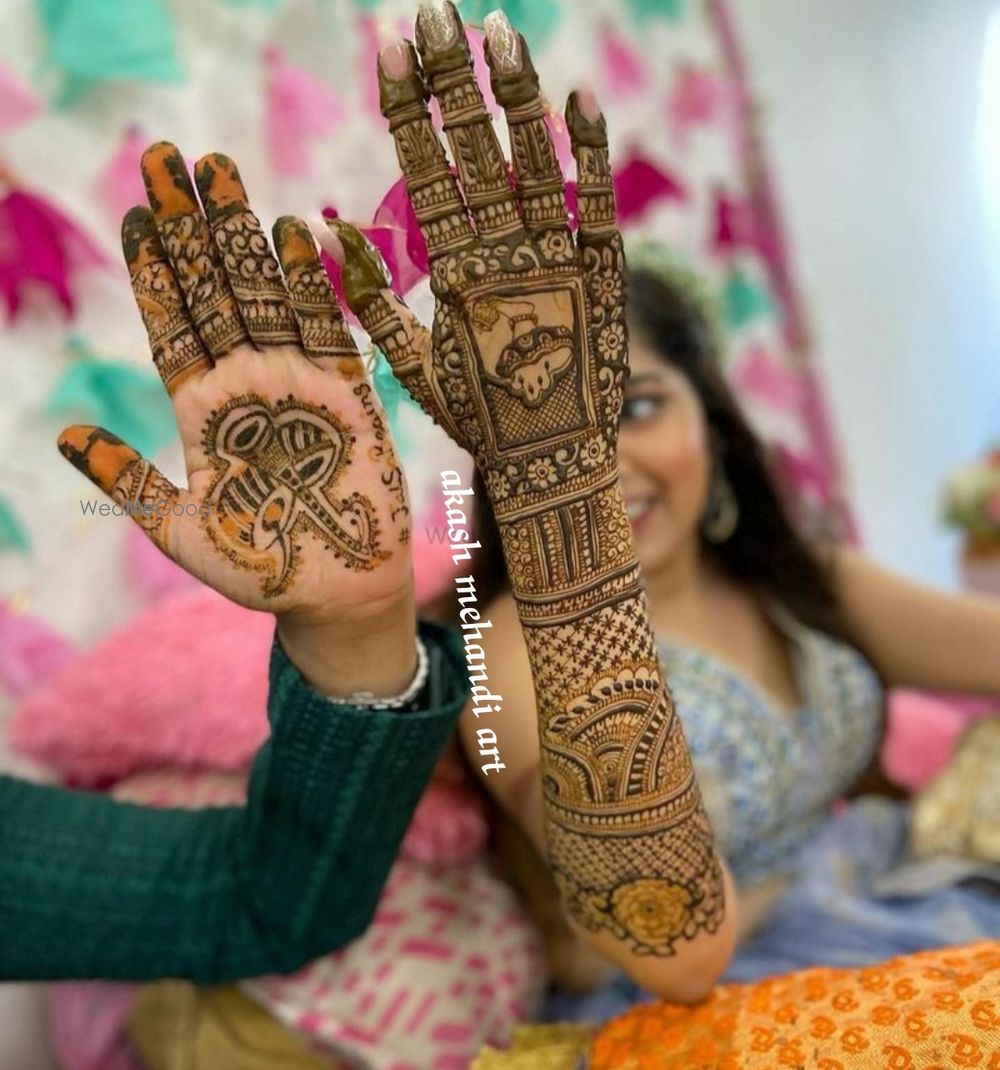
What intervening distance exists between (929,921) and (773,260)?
1261 mm

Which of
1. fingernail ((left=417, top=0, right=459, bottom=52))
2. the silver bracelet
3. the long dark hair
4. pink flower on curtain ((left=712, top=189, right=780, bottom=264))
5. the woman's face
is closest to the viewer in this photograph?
fingernail ((left=417, top=0, right=459, bottom=52))

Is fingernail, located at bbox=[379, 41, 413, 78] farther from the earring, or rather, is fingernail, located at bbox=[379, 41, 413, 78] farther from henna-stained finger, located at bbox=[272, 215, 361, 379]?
the earring

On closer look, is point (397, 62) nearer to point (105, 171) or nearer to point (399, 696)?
point (399, 696)

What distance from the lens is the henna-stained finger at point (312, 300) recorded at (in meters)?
0.45

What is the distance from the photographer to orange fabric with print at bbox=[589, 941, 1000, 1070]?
20.1 inches

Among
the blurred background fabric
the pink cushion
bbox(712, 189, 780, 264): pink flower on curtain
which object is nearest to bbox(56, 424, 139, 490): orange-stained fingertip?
the blurred background fabric

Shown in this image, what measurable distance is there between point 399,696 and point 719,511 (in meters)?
0.51

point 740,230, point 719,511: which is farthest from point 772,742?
point 740,230

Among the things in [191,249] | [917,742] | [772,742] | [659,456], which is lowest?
[917,742]

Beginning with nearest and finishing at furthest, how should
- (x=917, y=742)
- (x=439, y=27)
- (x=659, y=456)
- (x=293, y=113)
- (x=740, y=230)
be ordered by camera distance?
(x=439, y=27) → (x=659, y=456) → (x=293, y=113) → (x=917, y=742) → (x=740, y=230)

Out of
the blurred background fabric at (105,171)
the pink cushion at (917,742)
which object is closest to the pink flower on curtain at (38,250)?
the blurred background fabric at (105,171)

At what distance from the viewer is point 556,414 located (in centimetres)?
47

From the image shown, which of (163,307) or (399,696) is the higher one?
(163,307)

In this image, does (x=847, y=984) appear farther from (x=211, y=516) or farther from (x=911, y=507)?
(x=911, y=507)
